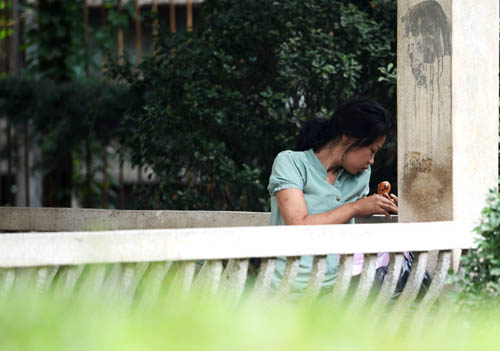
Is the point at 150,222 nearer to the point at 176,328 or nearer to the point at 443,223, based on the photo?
the point at 443,223

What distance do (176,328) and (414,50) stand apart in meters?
1.89

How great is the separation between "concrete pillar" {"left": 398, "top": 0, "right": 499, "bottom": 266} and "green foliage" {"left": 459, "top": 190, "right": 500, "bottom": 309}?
Result: 321mm

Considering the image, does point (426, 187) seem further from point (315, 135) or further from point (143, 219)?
point (143, 219)

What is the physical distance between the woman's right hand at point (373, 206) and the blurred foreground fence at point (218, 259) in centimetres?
34

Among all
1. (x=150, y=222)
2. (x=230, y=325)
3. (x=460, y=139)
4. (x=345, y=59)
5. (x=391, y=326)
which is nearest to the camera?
(x=230, y=325)

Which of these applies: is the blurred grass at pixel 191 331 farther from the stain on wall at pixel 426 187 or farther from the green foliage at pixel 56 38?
the green foliage at pixel 56 38

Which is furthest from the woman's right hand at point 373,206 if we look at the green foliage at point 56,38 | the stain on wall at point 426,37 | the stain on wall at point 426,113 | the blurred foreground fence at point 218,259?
the green foliage at point 56,38

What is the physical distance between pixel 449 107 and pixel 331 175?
71 cm

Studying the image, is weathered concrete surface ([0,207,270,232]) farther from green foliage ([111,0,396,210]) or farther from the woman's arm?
green foliage ([111,0,396,210])

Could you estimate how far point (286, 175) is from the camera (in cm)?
317

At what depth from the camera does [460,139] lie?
2.81 m

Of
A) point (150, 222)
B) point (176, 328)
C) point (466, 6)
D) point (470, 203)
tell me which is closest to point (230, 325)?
point (176, 328)

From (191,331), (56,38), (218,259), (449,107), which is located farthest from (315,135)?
(56,38)

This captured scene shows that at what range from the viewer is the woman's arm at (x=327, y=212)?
3.00 metres
